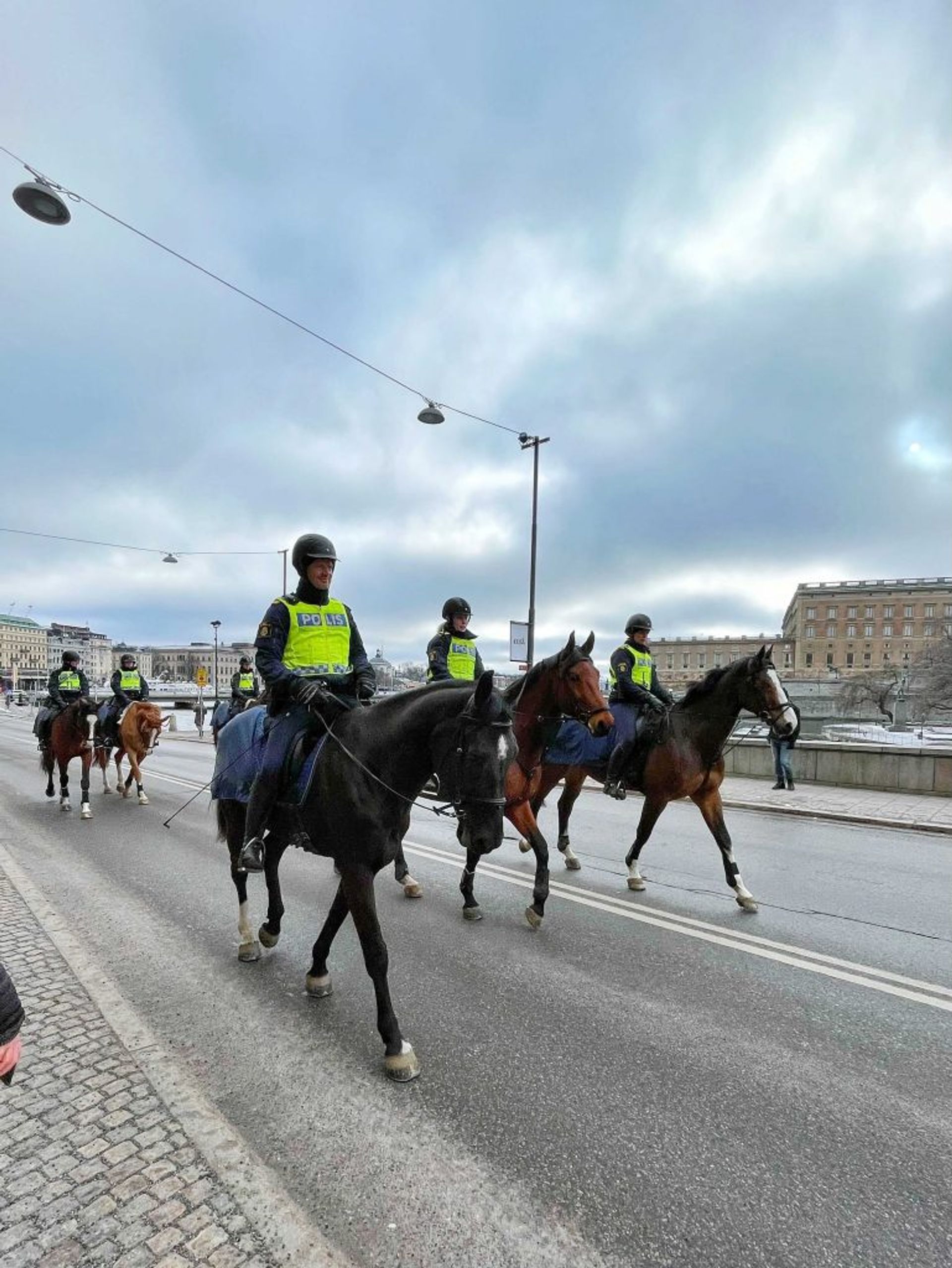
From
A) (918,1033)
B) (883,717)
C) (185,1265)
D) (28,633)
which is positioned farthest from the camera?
(28,633)

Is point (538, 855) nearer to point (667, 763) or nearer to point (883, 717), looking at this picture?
point (667, 763)

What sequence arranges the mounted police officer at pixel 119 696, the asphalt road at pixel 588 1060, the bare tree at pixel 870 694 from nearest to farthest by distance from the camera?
the asphalt road at pixel 588 1060, the mounted police officer at pixel 119 696, the bare tree at pixel 870 694

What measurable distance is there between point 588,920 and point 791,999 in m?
1.77

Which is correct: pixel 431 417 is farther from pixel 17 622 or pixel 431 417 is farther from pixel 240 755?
pixel 17 622

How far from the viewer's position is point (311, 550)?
14.9 feet

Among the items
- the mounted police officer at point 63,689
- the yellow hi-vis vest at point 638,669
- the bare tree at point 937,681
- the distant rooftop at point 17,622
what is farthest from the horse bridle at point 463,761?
the distant rooftop at point 17,622

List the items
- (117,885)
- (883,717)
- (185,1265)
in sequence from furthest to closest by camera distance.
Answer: (883,717) < (117,885) < (185,1265)

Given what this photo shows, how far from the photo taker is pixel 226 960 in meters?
4.60

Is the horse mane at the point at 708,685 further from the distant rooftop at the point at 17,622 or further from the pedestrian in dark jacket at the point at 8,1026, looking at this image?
the distant rooftop at the point at 17,622

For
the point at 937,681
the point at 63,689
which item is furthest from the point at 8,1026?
the point at 937,681

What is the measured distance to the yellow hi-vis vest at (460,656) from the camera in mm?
6859

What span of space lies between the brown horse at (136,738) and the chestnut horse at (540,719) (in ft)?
25.6

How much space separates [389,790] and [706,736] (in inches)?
156

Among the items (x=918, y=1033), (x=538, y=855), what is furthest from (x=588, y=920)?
(x=918, y=1033)
